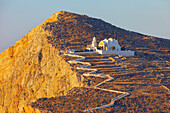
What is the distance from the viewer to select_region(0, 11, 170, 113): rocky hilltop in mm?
54938

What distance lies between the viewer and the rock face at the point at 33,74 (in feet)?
176

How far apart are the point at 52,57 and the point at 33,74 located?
18.8 ft

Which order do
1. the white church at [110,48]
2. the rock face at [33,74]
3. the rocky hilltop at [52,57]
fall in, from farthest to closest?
the white church at [110,48] → the rocky hilltop at [52,57] → the rock face at [33,74]

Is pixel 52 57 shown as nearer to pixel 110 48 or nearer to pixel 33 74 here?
pixel 33 74

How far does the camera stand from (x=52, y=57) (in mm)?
61281

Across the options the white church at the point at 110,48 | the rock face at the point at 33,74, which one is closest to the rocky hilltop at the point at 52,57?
the rock face at the point at 33,74

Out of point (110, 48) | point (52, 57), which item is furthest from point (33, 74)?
point (110, 48)

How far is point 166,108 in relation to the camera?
33.3 meters

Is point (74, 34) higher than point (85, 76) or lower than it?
higher

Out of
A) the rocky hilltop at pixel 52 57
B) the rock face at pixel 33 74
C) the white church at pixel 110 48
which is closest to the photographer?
the rock face at pixel 33 74

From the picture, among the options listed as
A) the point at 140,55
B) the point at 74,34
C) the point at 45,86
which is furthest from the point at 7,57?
the point at 140,55

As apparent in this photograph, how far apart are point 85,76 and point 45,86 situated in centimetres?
1270

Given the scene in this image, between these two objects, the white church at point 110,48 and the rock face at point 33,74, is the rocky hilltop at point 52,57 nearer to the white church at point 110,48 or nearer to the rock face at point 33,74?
the rock face at point 33,74

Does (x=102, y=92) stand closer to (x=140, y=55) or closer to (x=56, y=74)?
(x=56, y=74)
